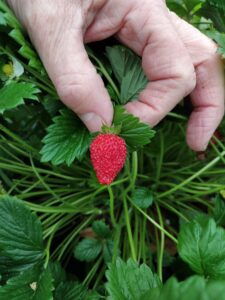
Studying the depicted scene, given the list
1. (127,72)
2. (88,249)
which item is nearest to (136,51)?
(127,72)

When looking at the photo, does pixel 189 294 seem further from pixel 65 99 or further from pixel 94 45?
pixel 94 45

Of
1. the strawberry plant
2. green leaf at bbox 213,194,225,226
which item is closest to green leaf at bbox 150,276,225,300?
the strawberry plant

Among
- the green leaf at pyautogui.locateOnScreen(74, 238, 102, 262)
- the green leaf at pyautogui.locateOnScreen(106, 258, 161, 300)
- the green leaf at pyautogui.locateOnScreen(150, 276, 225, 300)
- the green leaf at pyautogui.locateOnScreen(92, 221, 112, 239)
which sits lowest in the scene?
the green leaf at pyautogui.locateOnScreen(74, 238, 102, 262)

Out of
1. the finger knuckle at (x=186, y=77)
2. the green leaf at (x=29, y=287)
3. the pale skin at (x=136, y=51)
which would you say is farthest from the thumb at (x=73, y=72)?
the green leaf at (x=29, y=287)

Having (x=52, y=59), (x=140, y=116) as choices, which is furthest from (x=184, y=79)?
(x=52, y=59)

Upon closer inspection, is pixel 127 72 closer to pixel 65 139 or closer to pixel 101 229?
pixel 65 139

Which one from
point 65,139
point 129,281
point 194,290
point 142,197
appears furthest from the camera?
point 142,197

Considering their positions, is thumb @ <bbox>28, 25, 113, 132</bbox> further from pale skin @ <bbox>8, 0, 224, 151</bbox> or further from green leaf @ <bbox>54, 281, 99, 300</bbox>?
green leaf @ <bbox>54, 281, 99, 300</bbox>
